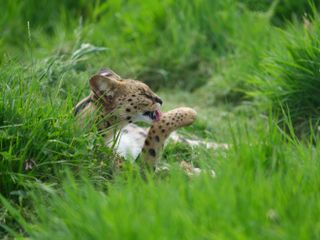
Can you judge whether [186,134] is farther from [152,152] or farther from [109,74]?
[152,152]

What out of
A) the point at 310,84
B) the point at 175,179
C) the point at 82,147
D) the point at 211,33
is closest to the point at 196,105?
the point at 211,33

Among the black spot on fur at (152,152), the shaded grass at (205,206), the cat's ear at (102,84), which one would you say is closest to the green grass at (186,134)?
the shaded grass at (205,206)

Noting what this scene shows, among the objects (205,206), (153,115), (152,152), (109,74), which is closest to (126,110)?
(153,115)

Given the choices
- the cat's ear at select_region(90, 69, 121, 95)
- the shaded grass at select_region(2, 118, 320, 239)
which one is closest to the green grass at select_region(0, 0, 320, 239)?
the shaded grass at select_region(2, 118, 320, 239)

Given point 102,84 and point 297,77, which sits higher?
point 102,84

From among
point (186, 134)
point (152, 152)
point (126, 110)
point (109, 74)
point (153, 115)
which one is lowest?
point (186, 134)

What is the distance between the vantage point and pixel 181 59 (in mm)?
9102

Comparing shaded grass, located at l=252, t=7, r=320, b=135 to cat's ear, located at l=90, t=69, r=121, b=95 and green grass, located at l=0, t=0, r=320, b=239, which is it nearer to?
green grass, located at l=0, t=0, r=320, b=239

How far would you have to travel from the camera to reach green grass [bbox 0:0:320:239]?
3.91 m

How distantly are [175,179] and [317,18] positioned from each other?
2.84 metres

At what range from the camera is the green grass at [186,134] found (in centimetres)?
391

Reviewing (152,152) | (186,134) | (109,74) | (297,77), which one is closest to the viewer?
(152,152)

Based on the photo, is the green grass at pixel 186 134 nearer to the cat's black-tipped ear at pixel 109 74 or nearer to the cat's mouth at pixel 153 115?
the cat's black-tipped ear at pixel 109 74

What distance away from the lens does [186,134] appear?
6.96m
